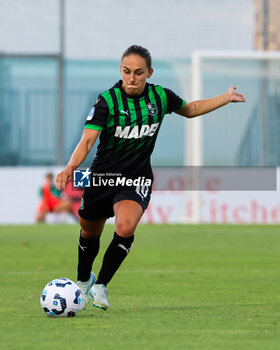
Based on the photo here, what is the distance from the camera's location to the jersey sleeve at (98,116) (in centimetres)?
677

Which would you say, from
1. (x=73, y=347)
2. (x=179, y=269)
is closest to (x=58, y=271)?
(x=179, y=269)

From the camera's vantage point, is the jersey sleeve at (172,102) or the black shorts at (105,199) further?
the jersey sleeve at (172,102)

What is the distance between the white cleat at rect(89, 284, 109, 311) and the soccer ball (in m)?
0.14

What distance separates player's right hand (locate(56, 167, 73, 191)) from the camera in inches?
244

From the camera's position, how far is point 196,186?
2270 cm

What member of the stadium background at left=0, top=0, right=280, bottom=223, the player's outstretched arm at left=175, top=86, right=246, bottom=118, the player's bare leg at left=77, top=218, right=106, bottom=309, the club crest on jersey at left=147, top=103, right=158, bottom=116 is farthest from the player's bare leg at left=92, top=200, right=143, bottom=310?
the stadium background at left=0, top=0, right=280, bottom=223

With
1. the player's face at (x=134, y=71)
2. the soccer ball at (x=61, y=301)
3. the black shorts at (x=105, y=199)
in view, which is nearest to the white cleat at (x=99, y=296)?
the soccer ball at (x=61, y=301)

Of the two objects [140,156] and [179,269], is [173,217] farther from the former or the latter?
[140,156]

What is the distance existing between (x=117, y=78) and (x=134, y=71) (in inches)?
756

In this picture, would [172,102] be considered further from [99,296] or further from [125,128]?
[99,296]

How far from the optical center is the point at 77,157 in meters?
6.61

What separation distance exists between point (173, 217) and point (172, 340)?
58.7ft

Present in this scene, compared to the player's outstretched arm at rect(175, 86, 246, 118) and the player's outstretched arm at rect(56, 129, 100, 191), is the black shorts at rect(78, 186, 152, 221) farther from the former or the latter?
the player's outstretched arm at rect(175, 86, 246, 118)

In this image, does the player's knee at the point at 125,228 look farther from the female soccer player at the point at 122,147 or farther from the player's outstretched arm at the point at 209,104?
the player's outstretched arm at the point at 209,104
